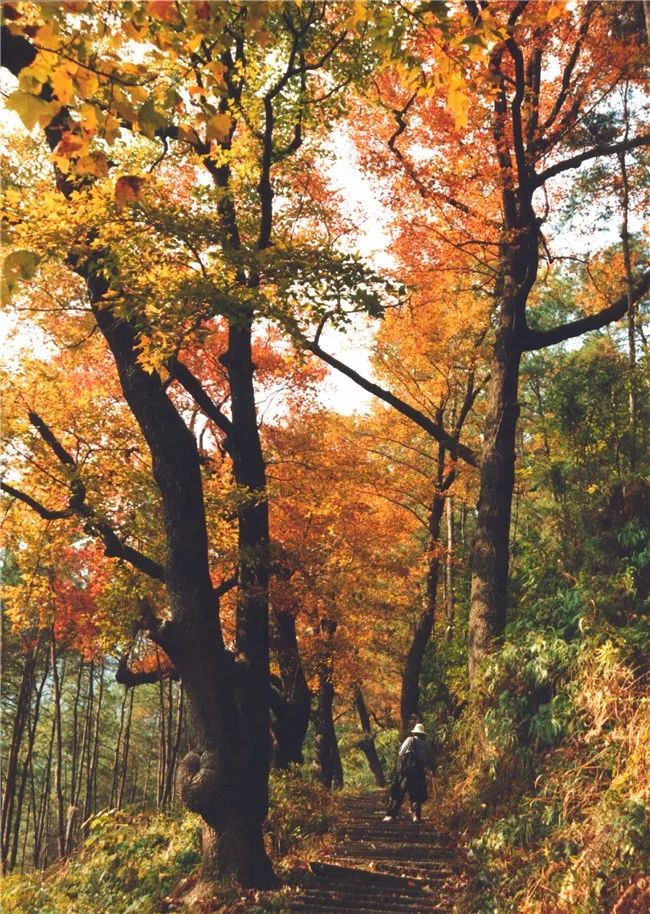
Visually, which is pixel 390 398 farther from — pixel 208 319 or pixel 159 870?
pixel 159 870

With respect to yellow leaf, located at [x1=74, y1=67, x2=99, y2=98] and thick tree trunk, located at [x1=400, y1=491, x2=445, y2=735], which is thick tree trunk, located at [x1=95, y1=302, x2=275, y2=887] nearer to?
yellow leaf, located at [x1=74, y1=67, x2=99, y2=98]

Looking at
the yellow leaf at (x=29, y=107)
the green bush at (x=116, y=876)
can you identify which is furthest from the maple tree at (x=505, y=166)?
the yellow leaf at (x=29, y=107)

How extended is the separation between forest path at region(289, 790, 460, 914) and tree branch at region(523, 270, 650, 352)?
7252 mm

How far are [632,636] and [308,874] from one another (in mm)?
4081

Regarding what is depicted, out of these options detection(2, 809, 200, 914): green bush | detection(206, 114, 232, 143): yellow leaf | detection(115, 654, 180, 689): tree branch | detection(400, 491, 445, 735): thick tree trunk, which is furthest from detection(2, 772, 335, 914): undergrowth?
detection(400, 491, 445, 735): thick tree trunk

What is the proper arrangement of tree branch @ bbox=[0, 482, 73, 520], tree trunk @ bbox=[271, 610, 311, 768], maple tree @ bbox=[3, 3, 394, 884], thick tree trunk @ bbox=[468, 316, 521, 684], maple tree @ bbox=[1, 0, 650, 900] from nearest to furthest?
maple tree @ bbox=[1, 0, 650, 900], maple tree @ bbox=[3, 3, 394, 884], tree branch @ bbox=[0, 482, 73, 520], thick tree trunk @ bbox=[468, 316, 521, 684], tree trunk @ bbox=[271, 610, 311, 768]

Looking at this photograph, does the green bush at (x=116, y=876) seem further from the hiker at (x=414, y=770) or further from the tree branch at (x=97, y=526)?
the tree branch at (x=97, y=526)

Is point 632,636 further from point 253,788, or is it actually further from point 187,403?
point 187,403

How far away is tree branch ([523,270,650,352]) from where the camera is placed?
1088cm

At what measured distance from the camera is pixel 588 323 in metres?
10.9

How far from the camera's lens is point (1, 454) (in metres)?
10.0

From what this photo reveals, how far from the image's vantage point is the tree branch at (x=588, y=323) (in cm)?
1088

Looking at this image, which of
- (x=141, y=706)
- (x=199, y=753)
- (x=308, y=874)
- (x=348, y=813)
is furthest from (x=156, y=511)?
(x=141, y=706)

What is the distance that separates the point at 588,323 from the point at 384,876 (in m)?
8.13
